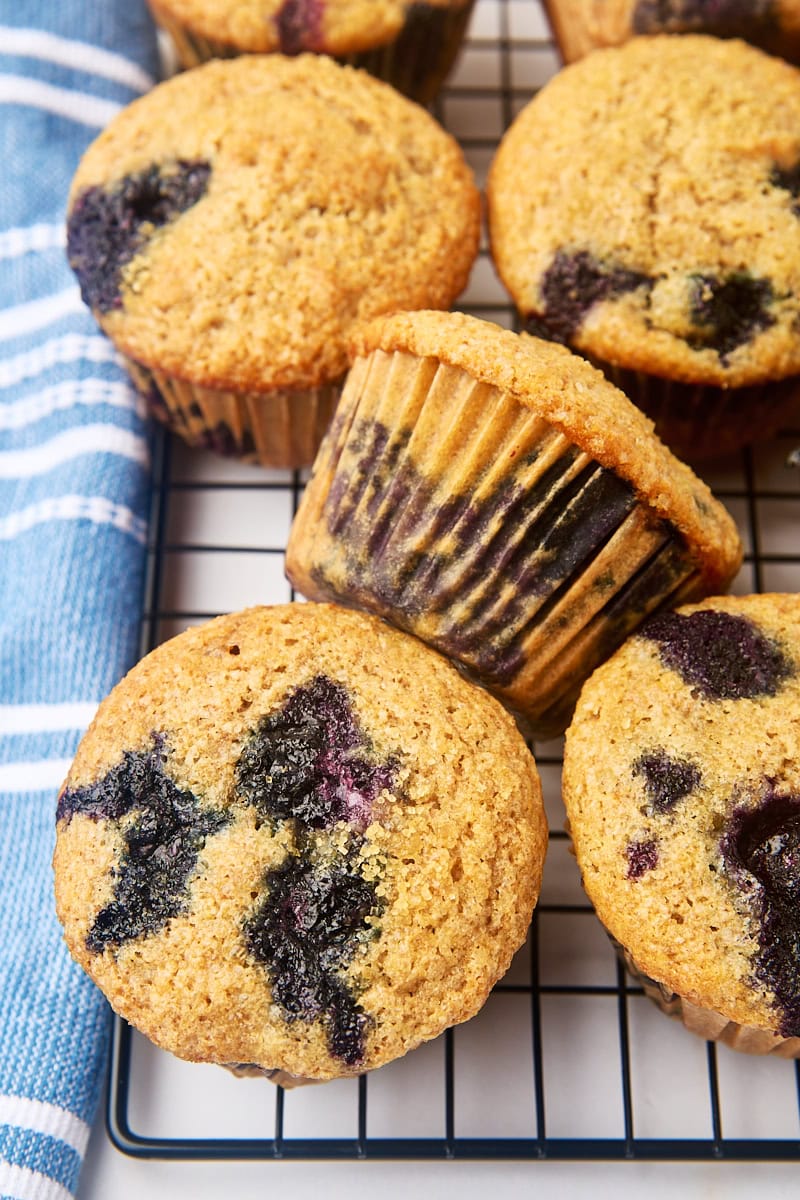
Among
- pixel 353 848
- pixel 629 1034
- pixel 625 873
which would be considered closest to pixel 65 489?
pixel 353 848

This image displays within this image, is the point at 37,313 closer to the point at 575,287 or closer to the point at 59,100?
the point at 59,100

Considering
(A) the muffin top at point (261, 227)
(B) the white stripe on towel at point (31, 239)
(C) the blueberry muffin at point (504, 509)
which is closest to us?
(C) the blueberry muffin at point (504, 509)

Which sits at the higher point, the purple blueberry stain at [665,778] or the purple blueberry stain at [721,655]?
the purple blueberry stain at [721,655]

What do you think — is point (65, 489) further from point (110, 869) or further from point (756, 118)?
point (756, 118)

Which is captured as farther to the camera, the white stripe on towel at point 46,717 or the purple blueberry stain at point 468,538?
the white stripe on towel at point 46,717

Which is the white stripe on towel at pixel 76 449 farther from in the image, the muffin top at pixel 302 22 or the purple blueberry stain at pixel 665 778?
the purple blueberry stain at pixel 665 778

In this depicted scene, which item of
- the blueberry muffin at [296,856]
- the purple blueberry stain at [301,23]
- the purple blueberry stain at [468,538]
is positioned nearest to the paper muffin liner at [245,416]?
the purple blueberry stain at [468,538]

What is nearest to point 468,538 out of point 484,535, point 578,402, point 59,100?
point 484,535
